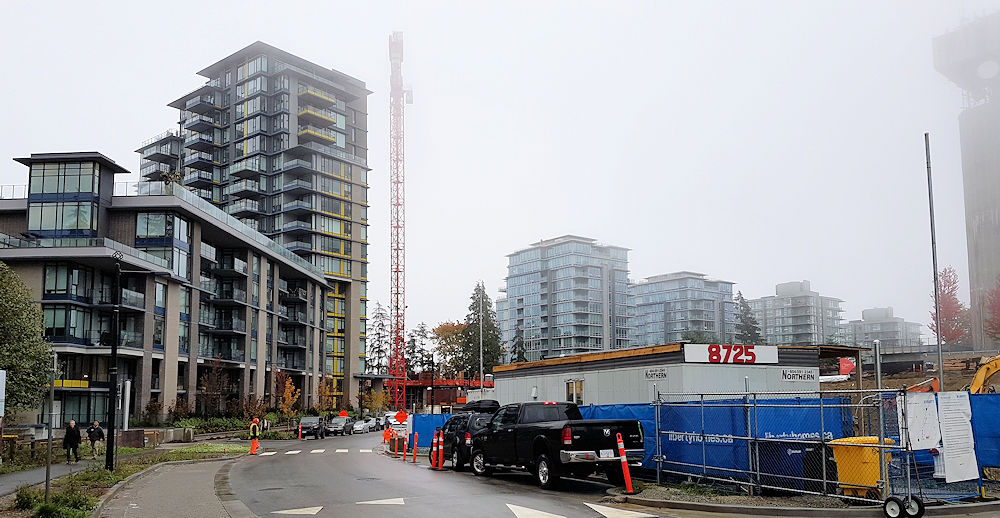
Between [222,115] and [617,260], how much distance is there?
275ft

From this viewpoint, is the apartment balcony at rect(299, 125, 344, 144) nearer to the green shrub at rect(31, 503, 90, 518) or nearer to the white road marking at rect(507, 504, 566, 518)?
the green shrub at rect(31, 503, 90, 518)

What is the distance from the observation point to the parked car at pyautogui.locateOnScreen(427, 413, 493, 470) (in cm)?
2452

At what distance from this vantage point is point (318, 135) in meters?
113

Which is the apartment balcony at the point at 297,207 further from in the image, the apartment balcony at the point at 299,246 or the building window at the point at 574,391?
the building window at the point at 574,391

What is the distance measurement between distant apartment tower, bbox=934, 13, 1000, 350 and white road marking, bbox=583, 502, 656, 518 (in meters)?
84.6

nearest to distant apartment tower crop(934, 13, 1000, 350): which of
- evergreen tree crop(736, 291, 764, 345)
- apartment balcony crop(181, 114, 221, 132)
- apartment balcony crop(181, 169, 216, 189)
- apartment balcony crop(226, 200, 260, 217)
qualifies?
evergreen tree crop(736, 291, 764, 345)

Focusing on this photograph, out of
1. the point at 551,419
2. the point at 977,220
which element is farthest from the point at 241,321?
→ the point at 977,220

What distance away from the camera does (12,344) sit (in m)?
36.6

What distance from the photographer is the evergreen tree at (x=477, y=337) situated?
127062 mm

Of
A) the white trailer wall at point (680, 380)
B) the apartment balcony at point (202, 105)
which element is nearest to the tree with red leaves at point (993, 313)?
the white trailer wall at point (680, 380)

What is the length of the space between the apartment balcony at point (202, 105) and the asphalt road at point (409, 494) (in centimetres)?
9759

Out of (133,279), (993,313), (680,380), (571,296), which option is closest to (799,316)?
(571,296)

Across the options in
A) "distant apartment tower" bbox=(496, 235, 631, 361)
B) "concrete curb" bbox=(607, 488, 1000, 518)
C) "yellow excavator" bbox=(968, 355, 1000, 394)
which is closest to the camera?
"concrete curb" bbox=(607, 488, 1000, 518)

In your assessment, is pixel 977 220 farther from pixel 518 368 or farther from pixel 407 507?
pixel 407 507
